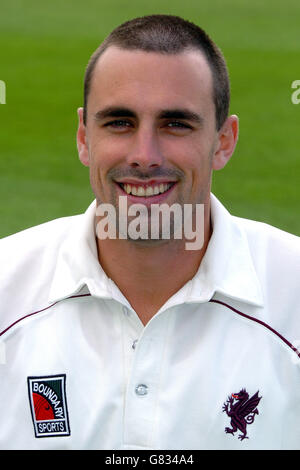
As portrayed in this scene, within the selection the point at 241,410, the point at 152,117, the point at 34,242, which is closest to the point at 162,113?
the point at 152,117

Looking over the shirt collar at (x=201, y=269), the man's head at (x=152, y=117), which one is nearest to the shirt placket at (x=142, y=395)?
the shirt collar at (x=201, y=269)

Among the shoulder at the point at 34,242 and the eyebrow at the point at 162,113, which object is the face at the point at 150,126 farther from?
the shoulder at the point at 34,242

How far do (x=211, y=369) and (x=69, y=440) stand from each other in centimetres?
47

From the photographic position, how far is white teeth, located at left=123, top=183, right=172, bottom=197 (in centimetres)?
260

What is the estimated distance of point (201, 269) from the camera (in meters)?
2.71

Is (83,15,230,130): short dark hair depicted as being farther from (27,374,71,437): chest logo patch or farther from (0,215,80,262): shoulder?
(27,374,71,437): chest logo patch

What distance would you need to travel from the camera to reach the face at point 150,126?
100 inches

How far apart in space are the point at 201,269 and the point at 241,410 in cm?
45

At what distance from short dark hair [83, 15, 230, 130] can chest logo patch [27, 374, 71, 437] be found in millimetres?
824

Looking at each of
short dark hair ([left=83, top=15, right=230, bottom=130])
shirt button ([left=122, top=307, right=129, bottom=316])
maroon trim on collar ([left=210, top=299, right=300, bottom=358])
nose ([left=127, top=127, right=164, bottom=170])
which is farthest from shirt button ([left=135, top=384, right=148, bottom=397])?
short dark hair ([left=83, top=15, right=230, bottom=130])

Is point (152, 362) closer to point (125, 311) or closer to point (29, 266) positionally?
point (125, 311)

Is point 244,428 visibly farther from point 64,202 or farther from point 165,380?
point 64,202

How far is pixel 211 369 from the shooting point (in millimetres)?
2539

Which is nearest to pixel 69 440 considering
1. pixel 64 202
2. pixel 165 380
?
pixel 165 380
